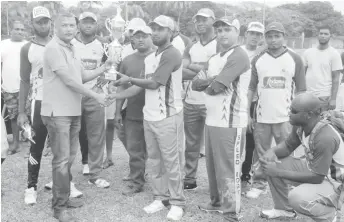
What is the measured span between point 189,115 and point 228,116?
4.24 ft

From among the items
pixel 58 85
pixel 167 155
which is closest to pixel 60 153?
pixel 58 85

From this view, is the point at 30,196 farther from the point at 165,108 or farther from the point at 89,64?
the point at 165,108

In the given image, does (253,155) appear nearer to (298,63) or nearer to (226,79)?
(298,63)

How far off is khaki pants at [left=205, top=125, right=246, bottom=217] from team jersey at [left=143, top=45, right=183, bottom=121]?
1.69 ft

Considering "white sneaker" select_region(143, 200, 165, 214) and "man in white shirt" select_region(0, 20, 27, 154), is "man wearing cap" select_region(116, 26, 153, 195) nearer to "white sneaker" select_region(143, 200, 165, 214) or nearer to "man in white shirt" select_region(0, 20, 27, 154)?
"white sneaker" select_region(143, 200, 165, 214)

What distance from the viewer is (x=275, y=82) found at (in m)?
4.95

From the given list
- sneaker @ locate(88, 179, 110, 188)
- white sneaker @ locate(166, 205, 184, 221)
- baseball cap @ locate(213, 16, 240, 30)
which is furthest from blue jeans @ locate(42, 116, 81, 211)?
baseball cap @ locate(213, 16, 240, 30)

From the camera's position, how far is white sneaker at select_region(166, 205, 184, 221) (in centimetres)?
451

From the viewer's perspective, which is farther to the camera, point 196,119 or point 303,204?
point 196,119

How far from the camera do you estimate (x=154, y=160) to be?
15.6 feet

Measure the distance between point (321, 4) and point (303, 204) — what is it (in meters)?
80.5

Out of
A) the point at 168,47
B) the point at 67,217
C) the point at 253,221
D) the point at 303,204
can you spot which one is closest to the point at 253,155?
the point at 253,221

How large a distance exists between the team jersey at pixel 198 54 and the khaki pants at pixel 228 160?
1075mm

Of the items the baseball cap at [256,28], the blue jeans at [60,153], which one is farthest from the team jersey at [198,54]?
the blue jeans at [60,153]
